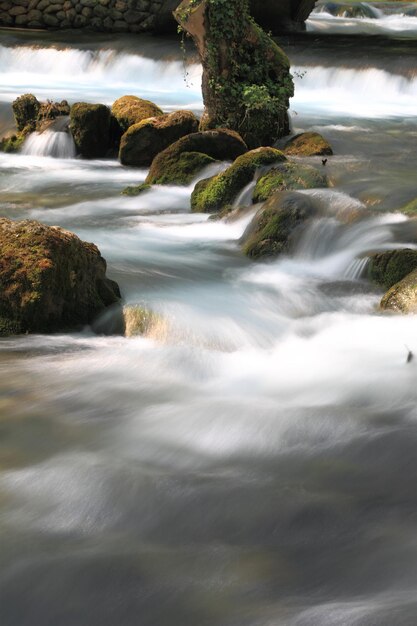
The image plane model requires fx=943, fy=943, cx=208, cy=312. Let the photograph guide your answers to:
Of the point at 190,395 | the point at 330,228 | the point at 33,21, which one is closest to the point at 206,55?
the point at 330,228

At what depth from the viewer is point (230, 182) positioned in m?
9.52

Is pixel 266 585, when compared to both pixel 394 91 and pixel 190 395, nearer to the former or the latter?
pixel 190 395

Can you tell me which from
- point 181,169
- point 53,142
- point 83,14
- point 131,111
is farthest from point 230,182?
point 83,14

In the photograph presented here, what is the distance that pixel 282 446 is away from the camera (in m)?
4.32

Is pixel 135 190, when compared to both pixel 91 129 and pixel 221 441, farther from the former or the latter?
pixel 221 441

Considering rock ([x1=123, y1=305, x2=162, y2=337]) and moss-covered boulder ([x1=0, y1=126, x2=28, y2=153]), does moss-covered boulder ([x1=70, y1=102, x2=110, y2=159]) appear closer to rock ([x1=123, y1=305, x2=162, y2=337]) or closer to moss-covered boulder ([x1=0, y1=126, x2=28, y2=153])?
moss-covered boulder ([x1=0, y1=126, x2=28, y2=153])

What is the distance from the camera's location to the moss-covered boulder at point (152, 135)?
459 inches

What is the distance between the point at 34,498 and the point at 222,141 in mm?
7614

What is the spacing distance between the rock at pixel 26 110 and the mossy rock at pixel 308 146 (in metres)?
4.17

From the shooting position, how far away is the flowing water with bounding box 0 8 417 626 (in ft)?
10.4

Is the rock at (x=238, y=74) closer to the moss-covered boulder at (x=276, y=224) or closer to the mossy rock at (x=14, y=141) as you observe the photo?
the mossy rock at (x=14, y=141)

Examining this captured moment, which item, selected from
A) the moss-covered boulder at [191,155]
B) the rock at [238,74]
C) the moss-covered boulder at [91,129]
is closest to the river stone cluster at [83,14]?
the moss-covered boulder at [91,129]

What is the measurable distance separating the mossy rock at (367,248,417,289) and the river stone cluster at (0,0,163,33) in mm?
18864

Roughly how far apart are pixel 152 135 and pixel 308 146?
197cm
